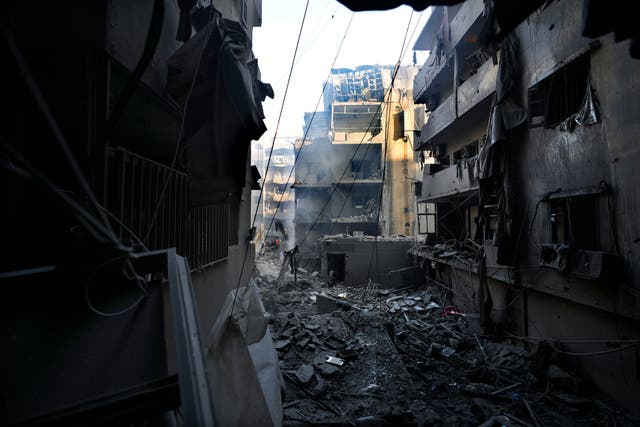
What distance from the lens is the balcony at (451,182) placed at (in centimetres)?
1111

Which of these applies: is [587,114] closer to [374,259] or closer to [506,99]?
[506,99]

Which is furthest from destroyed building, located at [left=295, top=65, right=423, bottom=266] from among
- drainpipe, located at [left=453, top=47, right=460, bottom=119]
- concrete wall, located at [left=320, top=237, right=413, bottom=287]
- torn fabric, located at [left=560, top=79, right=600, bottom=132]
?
torn fabric, located at [left=560, top=79, right=600, bottom=132]

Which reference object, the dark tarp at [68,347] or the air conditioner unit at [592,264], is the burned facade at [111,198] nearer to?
the dark tarp at [68,347]

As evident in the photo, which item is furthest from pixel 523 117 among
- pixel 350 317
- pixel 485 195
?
pixel 350 317

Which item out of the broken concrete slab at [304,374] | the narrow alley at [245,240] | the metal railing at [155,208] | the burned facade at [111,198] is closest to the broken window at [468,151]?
the narrow alley at [245,240]

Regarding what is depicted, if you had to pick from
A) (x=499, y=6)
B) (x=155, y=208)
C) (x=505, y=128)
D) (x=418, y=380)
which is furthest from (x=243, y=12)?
(x=418, y=380)

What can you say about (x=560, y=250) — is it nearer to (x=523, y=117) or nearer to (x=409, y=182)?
(x=523, y=117)

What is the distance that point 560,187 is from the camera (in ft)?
23.7

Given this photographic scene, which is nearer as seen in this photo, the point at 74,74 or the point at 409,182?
the point at 74,74

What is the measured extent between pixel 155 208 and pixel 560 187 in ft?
27.8

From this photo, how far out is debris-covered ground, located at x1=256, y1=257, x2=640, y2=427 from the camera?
4391mm

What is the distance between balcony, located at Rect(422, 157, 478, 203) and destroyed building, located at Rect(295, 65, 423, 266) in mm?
10285

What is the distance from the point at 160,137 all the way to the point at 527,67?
9289 mm

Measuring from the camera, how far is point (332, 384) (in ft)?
16.3
